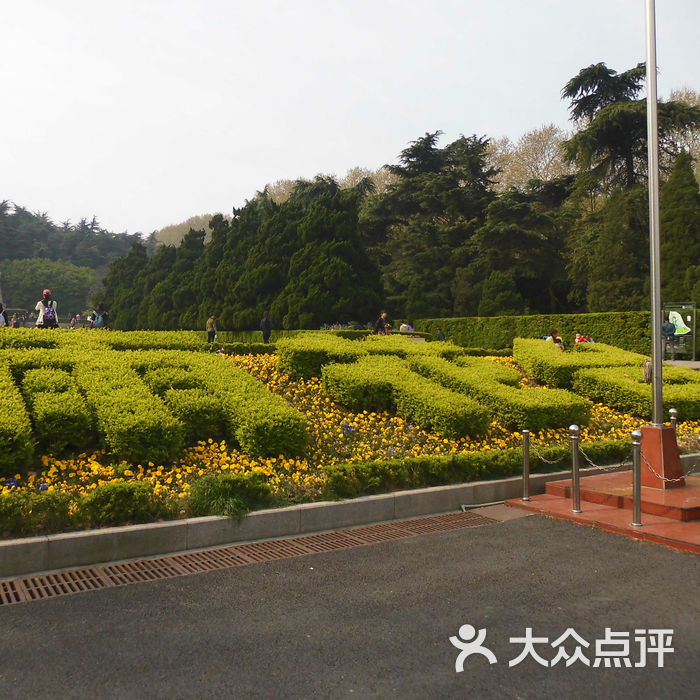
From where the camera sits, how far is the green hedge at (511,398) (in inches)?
413

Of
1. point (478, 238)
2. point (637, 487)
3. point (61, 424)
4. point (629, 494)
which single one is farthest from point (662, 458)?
point (478, 238)

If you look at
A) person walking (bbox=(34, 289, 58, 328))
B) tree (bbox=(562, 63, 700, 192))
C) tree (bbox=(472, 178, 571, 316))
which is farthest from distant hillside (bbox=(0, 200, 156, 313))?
person walking (bbox=(34, 289, 58, 328))

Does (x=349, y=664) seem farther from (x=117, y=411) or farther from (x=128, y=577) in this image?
(x=117, y=411)

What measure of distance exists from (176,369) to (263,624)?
652 cm

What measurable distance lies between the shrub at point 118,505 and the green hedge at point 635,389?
972 centimetres

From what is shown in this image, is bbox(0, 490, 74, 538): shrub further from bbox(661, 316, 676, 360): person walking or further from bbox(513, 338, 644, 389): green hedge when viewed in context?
bbox(661, 316, 676, 360): person walking

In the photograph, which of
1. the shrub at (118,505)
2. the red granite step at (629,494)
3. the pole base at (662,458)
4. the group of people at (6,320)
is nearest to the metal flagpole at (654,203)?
the pole base at (662,458)

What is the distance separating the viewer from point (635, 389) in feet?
41.4

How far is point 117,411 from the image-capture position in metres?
7.95

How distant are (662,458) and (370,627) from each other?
5.40 m

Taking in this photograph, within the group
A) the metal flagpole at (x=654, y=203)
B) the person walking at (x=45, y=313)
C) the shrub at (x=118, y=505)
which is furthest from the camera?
the person walking at (x=45, y=313)

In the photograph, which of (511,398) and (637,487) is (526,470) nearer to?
(637,487)

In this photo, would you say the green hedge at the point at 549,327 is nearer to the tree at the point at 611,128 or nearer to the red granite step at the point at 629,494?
the tree at the point at 611,128

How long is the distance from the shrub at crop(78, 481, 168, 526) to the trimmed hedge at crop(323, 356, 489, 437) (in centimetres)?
482
